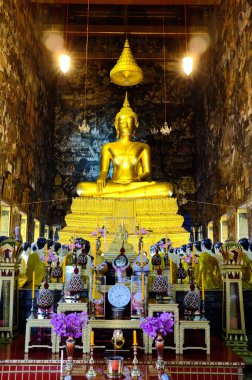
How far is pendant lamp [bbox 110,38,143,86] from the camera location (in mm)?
10484

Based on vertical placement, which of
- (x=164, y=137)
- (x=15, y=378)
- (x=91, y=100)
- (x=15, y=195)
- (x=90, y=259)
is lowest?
(x=15, y=378)

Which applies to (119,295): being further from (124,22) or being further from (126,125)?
(124,22)

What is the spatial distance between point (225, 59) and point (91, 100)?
454 centimetres

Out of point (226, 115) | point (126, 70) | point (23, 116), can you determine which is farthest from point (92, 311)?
point (126, 70)

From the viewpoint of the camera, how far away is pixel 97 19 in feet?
41.3

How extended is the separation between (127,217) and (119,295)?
4869mm

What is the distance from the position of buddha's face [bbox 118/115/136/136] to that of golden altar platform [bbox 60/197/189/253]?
7.14ft

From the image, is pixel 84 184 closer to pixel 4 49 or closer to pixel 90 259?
pixel 4 49

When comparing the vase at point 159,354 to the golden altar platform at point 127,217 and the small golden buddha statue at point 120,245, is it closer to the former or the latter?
the small golden buddha statue at point 120,245

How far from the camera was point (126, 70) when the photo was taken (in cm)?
1050

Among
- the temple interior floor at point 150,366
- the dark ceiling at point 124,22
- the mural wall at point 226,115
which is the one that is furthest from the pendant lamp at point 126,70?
the temple interior floor at point 150,366

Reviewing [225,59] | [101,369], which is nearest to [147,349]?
[101,369]

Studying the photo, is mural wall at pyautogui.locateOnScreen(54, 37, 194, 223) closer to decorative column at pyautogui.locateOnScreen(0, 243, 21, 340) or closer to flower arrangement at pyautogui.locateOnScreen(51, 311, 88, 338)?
decorative column at pyautogui.locateOnScreen(0, 243, 21, 340)

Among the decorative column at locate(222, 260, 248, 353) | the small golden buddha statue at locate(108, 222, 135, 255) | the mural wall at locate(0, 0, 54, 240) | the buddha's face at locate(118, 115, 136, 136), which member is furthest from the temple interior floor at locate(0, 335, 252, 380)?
the buddha's face at locate(118, 115, 136, 136)
